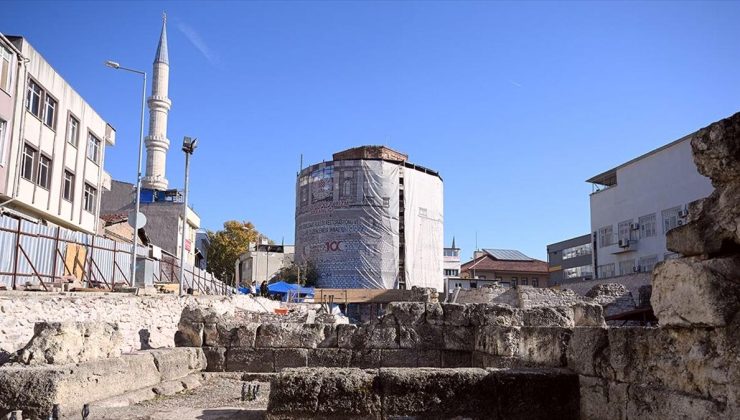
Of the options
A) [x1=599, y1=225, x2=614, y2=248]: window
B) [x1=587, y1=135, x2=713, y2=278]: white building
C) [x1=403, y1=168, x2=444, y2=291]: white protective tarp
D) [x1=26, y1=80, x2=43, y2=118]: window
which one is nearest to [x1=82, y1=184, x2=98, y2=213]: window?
[x1=26, y1=80, x2=43, y2=118]: window

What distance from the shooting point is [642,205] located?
40.3 metres

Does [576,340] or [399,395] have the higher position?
[576,340]

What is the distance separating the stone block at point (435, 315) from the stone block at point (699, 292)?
19.8 ft

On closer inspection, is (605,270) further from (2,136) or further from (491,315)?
(2,136)

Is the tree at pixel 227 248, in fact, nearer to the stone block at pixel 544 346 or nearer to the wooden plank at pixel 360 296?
the wooden plank at pixel 360 296

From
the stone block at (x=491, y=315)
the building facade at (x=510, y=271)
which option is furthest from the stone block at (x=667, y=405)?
the building facade at (x=510, y=271)

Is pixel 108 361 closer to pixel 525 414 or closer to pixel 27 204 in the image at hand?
pixel 525 414

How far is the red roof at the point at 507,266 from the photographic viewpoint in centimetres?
6900

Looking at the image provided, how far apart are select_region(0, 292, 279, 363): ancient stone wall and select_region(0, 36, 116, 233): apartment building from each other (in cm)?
895

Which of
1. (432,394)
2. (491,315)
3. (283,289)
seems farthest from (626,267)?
(432,394)

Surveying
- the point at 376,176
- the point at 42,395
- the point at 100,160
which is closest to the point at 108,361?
the point at 42,395

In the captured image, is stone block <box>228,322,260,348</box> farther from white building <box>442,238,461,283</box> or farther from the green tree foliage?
Answer: white building <box>442,238,461,283</box>

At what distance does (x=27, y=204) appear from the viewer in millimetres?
→ 20656

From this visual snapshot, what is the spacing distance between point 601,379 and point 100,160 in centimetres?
2746
